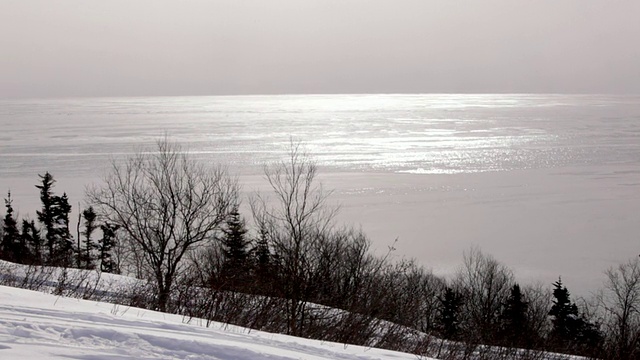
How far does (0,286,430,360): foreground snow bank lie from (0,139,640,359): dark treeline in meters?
3.45

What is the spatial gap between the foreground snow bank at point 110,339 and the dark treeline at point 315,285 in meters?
3.45

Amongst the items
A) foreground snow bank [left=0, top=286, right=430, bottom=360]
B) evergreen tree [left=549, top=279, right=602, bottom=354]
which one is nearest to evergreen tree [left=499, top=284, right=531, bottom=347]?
evergreen tree [left=549, top=279, right=602, bottom=354]

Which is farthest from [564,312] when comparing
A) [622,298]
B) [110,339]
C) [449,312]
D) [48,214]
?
[48,214]

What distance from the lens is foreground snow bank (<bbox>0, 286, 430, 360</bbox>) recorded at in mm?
4461

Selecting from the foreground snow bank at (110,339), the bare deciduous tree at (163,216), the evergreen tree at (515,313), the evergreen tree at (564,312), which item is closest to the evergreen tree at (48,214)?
the bare deciduous tree at (163,216)

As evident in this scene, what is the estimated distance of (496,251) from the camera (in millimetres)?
34594

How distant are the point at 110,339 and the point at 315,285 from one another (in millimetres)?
13572

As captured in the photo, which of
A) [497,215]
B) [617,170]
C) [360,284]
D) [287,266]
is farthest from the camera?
[617,170]

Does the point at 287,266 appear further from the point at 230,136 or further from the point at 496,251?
the point at 230,136

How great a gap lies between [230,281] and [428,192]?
3359 centimetres

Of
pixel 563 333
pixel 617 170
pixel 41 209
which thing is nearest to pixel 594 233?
pixel 563 333

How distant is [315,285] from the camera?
18250mm

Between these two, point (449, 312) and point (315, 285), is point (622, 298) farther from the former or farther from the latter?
point (315, 285)

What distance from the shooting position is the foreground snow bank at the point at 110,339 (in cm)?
446
